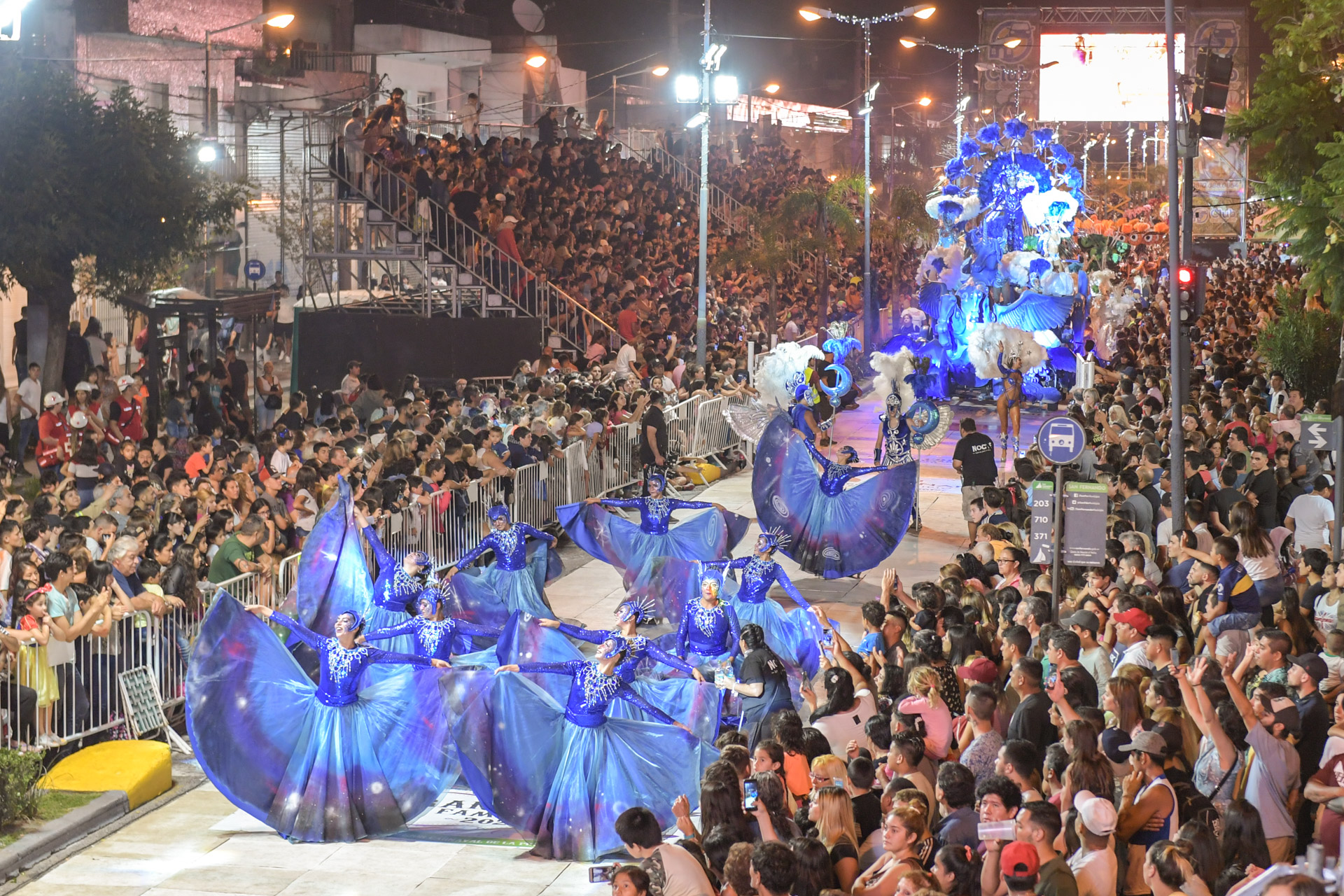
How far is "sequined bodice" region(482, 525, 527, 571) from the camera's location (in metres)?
13.7

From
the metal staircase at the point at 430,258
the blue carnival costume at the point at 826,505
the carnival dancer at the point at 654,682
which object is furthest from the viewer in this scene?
the metal staircase at the point at 430,258

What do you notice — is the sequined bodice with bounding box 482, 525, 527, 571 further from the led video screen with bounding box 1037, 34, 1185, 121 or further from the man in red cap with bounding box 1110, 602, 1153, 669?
the led video screen with bounding box 1037, 34, 1185, 121

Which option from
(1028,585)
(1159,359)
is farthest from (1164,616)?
(1159,359)

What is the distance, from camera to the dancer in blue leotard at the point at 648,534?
14.9 metres

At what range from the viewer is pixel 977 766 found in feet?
26.5

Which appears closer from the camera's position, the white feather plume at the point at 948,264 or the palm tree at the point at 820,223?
the white feather plume at the point at 948,264

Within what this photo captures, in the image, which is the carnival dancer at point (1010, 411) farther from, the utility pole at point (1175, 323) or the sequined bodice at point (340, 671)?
the sequined bodice at point (340, 671)

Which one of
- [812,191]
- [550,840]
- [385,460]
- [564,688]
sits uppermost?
Answer: [812,191]

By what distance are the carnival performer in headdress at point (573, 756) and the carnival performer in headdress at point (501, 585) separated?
3.62 meters

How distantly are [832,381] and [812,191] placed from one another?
17.3m

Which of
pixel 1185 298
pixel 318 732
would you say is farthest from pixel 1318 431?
pixel 318 732

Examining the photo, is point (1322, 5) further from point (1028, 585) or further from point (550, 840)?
point (550, 840)

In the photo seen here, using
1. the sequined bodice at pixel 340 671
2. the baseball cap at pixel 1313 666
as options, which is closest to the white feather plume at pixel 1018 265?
the sequined bodice at pixel 340 671

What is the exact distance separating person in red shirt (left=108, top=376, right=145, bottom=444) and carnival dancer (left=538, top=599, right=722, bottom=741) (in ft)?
31.2
